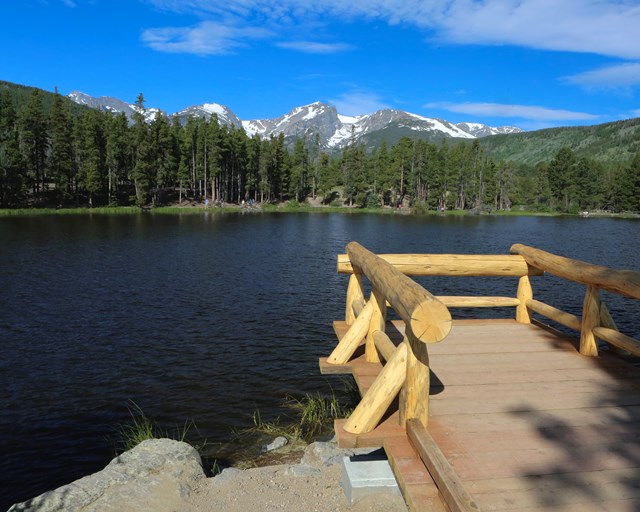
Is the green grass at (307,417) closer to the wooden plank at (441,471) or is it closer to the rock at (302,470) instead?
the rock at (302,470)

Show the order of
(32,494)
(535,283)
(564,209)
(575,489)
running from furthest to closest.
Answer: (564,209) → (535,283) → (32,494) → (575,489)

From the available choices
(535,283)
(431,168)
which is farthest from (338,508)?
(431,168)

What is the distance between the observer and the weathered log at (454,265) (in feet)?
27.9

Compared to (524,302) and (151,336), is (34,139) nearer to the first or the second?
(151,336)

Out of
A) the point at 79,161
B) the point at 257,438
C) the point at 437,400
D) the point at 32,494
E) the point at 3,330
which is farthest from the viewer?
the point at 79,161

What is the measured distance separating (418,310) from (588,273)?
4.37 meters

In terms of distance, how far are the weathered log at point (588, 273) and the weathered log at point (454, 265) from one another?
0.29m

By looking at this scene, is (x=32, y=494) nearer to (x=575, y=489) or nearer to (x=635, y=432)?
(x=575, y=489)

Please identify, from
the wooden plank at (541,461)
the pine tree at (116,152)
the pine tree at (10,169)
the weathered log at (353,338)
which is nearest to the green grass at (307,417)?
the weathered log at (353,338)

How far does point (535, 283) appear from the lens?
2653 centimetres

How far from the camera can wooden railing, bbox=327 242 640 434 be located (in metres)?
4.65

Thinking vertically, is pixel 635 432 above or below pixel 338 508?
above

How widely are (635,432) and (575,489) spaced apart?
1479 mm

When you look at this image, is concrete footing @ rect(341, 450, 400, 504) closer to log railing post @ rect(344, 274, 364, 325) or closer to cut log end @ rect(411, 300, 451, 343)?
cut log end @ rect(411, 300, 451, 343)
